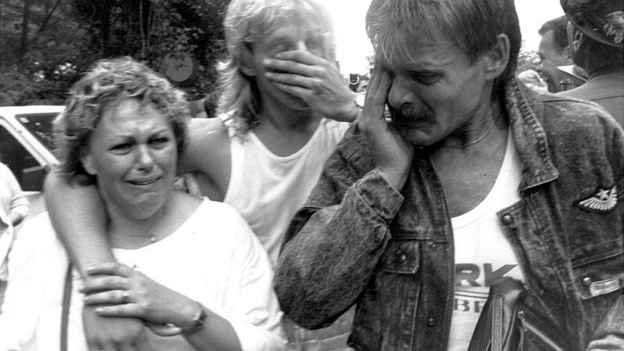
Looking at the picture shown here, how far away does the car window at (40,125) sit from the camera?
6148 millimetres

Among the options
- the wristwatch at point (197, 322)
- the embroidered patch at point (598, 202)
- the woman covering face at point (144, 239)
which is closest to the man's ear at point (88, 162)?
the woman covering face at point (144, 239)

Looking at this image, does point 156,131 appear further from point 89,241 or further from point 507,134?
point 507,134

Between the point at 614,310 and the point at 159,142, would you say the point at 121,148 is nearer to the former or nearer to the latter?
the point at 159,142

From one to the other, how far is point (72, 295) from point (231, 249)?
0.41m

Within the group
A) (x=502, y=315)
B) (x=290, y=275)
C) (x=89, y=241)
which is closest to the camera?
(x=502, y=315)

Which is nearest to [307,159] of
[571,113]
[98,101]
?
[98,101]

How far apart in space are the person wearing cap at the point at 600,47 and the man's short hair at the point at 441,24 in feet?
2.29

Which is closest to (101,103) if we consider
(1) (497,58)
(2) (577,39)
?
(1) (497,58)

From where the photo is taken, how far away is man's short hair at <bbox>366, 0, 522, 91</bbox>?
1.65 m

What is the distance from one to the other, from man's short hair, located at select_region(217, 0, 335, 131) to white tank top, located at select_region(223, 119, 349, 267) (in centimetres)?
9

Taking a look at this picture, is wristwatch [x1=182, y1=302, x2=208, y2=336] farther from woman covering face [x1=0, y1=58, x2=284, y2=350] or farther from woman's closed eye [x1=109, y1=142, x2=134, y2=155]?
woman's closed eye [x1=109, y1=142, x2=134, y2=155]

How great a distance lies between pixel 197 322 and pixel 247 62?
2.78 feet

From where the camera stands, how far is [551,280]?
167 centimetres

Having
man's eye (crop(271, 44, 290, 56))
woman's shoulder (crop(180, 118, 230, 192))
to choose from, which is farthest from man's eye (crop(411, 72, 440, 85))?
woman's shoulder (crop(180, 118, 230, 192))
